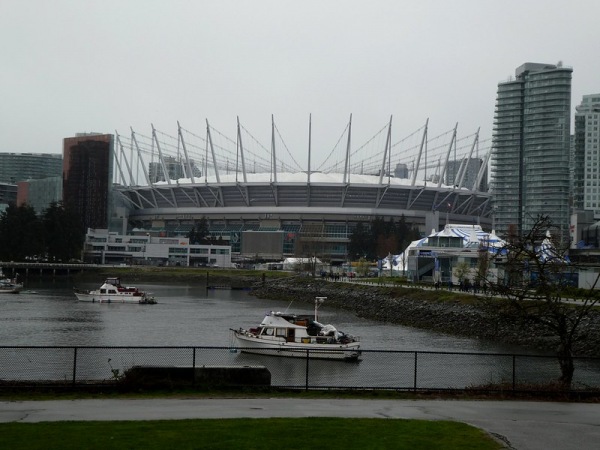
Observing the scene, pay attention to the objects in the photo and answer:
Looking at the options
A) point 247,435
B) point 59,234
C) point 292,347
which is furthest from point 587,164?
point 247,435

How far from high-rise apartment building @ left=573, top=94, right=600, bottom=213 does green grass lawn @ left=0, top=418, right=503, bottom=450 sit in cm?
18287

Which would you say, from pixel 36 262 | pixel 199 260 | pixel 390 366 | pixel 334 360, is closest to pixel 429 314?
pixel 334 360

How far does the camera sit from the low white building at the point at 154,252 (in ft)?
520

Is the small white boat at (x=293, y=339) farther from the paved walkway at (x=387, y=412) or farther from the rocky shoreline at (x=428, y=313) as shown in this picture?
the paved walkway at (x=387, y=412)

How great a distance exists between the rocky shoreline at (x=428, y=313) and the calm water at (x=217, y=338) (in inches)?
63.5

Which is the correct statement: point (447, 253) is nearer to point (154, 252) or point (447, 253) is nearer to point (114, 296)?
point (114, 296)

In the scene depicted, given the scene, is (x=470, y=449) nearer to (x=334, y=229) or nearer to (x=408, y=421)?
(x=408, y=421)

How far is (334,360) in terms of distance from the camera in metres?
38.4

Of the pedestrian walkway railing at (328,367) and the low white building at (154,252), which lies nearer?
the pedestrian walkway railing at (328,367)

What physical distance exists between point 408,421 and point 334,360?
76.9 ft

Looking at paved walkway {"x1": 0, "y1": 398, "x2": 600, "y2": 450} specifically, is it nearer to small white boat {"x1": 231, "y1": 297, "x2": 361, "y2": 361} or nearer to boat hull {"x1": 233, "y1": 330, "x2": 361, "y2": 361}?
boat hull {"x1": 233, "y1": 330, "x2": 361, "y2": 361}

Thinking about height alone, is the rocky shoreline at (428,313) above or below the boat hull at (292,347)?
above

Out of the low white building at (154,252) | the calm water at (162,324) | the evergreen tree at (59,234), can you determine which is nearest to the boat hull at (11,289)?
the calm water at (162,324)

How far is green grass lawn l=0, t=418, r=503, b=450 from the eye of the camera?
488 inches
